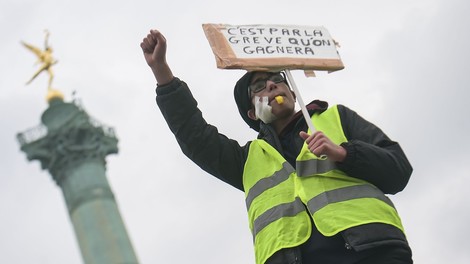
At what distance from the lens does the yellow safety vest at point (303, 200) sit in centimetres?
409

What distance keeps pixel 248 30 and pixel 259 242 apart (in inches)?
44.8

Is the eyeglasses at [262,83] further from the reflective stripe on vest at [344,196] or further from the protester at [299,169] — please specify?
the reflective stripe on vest at [344,196]

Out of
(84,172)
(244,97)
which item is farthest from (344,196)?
(84,172)

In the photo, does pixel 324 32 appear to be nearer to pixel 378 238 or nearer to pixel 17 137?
pixel 378 238

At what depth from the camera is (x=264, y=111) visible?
14.9ft

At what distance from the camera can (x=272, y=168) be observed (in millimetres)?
4383

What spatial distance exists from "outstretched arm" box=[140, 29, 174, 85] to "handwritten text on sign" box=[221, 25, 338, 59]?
14.1 inches

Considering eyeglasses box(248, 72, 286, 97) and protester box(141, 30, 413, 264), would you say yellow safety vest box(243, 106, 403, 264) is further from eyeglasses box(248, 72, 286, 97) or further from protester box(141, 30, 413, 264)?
eyeglasses box(248, 72, 286, 97)

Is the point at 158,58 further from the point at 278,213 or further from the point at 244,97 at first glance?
the point at 278,213

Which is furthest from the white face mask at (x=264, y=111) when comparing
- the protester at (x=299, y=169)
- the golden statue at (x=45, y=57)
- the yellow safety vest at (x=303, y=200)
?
the golden statue at (x=45, y=57)

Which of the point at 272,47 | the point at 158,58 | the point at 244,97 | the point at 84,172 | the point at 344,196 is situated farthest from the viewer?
the point at 84,172

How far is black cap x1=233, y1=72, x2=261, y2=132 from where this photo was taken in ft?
15.5

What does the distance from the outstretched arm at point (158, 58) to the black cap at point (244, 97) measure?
344mm

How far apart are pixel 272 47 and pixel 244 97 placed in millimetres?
281
